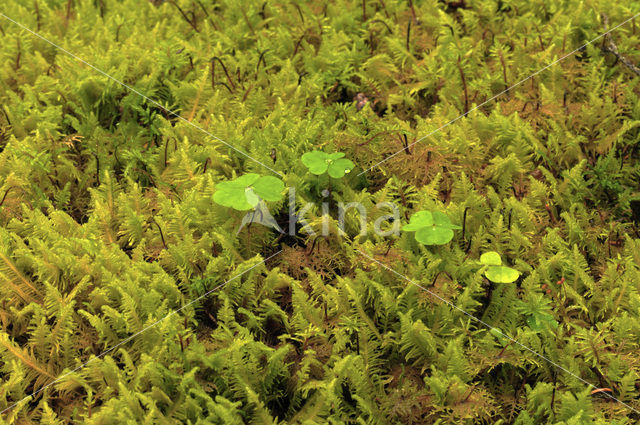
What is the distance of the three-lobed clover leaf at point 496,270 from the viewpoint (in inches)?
90.4

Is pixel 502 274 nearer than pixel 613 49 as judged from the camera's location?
Yes

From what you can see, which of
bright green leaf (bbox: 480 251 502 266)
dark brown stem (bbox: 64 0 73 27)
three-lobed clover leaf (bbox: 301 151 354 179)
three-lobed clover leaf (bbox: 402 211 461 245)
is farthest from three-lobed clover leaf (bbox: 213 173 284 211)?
dark brown stem (bbox: 64 0 73 27)

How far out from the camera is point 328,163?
105 inches

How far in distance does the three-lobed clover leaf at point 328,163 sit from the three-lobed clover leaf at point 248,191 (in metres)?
0.19

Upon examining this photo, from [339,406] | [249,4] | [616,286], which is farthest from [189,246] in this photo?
[249,4]

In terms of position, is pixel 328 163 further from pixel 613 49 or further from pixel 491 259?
pixel 613 49

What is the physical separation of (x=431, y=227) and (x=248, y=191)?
0.80 metres

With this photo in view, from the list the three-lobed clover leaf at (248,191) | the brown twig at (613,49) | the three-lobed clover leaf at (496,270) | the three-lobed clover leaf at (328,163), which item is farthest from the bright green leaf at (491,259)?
the brown twig at (613,49)

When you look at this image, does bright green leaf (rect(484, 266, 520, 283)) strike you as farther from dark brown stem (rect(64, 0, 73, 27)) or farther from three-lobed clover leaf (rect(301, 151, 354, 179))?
dark brown stem (rect(64, 0, 73, 27))

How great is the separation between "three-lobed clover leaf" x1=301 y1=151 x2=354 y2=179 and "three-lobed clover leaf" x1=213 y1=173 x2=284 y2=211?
7.4 inches

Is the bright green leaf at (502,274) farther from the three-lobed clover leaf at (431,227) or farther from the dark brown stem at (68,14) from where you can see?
the dark brown stem at (68,14)

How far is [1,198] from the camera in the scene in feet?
8.87

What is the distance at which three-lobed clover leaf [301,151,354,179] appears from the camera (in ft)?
8.57

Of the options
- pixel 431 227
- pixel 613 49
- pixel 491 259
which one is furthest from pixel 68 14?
pixel 613 49
